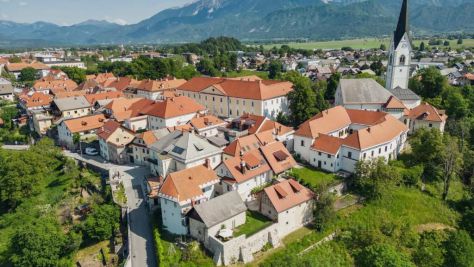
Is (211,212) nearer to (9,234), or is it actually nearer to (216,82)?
(9,234)

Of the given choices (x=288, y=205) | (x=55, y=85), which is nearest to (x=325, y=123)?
(x=288, y=205)

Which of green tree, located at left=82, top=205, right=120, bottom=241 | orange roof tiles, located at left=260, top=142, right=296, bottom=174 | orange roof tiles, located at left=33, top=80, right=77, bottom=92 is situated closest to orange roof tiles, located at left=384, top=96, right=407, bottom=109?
orange roof tiles, located at left=260, top=142, right=296, bottom=174

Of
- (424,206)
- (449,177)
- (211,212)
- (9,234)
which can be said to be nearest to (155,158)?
(211,212)

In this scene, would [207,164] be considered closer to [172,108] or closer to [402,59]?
[172,108]

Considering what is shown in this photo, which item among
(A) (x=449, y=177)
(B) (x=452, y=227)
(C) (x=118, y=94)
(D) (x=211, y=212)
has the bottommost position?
(B) (x=452, y=227)

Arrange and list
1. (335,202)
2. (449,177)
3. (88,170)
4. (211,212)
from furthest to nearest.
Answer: (88,170) → (449,177) → (335,202) → (211,212)

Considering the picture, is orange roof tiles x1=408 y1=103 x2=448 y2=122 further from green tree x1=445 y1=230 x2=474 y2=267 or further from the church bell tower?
green tree x1=445 y1=230 x2=474 y2=267

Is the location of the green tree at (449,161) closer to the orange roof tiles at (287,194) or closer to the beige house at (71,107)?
the orange roof tiles at (287,194)
